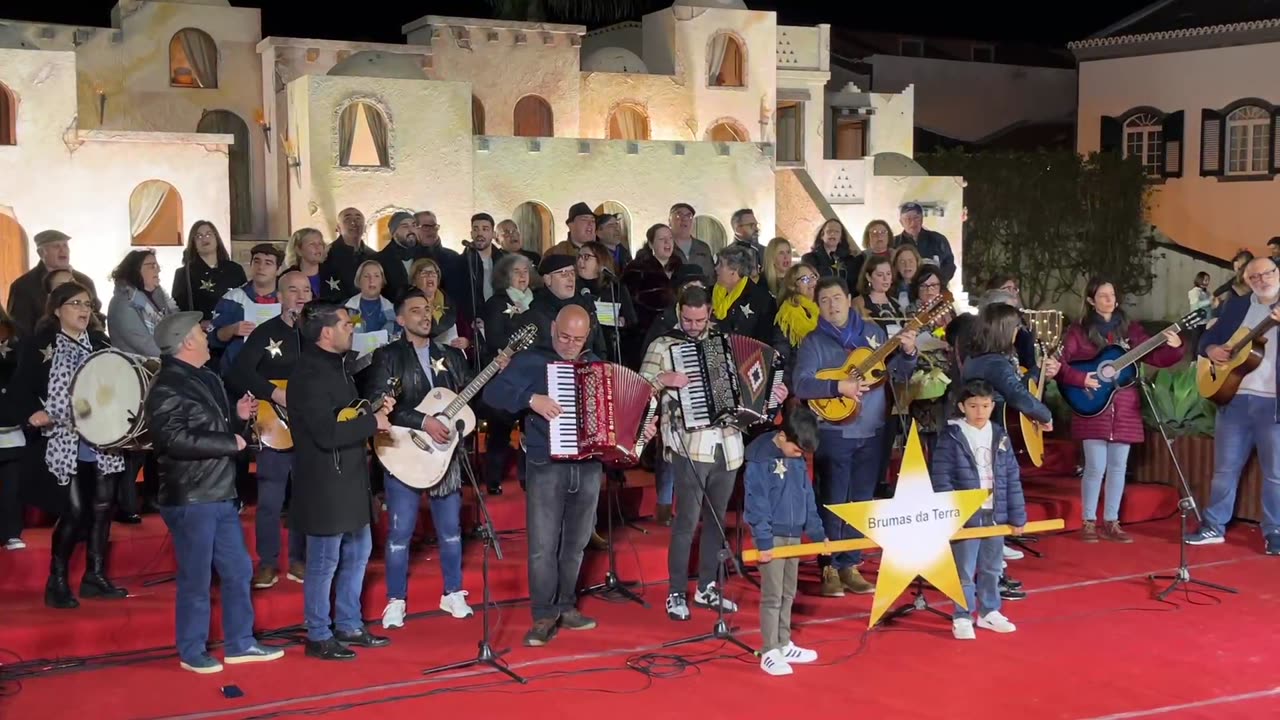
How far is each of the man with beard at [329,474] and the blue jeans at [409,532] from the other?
15.3 inches

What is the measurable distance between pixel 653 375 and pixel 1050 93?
101 ft

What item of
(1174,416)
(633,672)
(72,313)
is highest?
(72,313)

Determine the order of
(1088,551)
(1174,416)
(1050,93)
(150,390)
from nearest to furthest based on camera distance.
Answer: (150,390) < (1088,551) < (1174,416) < (1050,93)

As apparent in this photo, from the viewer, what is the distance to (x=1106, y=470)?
11.0 meters

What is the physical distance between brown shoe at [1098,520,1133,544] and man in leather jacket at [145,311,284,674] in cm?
660

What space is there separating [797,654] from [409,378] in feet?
9.06

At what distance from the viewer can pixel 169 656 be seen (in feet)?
26.8

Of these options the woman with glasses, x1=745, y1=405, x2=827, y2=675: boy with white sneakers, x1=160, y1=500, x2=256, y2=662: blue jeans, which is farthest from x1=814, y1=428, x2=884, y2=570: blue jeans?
the woman with glasses

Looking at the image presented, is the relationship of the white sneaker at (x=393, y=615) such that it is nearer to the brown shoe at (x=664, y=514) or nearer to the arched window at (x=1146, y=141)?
the brown shoe at (x=664, y=514)

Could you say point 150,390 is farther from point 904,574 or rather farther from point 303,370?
point 904,574

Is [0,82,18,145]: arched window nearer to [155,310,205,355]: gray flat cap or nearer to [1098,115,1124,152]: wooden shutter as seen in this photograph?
[155,310,205,355]: gray flat cap

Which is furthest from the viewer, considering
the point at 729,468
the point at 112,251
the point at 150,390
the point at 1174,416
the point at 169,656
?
the point at 112,251

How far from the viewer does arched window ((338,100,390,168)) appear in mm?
20938

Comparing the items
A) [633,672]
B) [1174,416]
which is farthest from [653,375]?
[1174,416]
